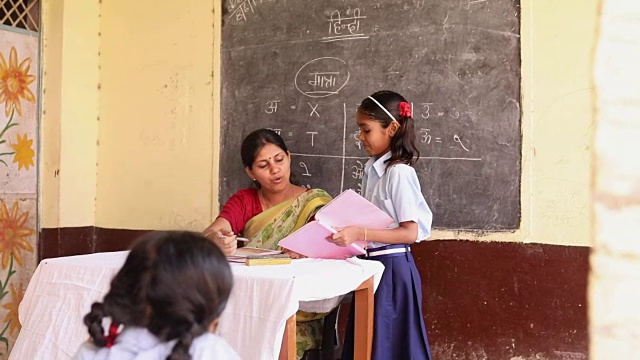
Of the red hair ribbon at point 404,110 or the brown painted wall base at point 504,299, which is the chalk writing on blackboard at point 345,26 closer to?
the red hair ribbon at point 404,110

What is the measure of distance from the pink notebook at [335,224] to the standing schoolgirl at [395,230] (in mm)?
66

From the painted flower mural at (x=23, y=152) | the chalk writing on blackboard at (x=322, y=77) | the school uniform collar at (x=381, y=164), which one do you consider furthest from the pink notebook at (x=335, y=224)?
the painted flower mural at (x=23, y=152)

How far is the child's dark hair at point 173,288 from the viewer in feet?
4.58

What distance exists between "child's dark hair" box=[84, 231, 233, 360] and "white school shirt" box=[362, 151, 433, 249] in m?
1.43

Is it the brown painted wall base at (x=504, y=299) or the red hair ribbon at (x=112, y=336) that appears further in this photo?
the brown painted wall base at (x=504, y=299)

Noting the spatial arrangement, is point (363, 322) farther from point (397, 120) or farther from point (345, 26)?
point (345, 26)

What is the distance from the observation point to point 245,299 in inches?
89.4

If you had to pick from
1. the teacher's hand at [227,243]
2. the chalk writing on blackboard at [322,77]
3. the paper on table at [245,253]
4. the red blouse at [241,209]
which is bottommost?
the paper on table at [245,253]

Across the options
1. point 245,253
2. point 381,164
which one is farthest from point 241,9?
point 245,253

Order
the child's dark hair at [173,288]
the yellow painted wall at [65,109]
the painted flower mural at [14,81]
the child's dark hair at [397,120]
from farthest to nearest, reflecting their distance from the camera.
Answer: the yellow painted wall at [65,109], the painted flower mural at [14,81], the child's dark hair at [397,120], the child's dark hair at [173,288]

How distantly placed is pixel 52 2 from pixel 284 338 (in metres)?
2.90

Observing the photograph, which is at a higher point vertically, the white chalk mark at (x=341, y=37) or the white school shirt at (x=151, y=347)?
the white chalk mark at (x=341, y=37)

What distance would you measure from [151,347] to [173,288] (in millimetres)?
138

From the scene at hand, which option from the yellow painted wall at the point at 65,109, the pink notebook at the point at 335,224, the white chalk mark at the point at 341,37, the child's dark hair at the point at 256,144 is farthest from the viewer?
the yellow painted wall at the point at 65,109
